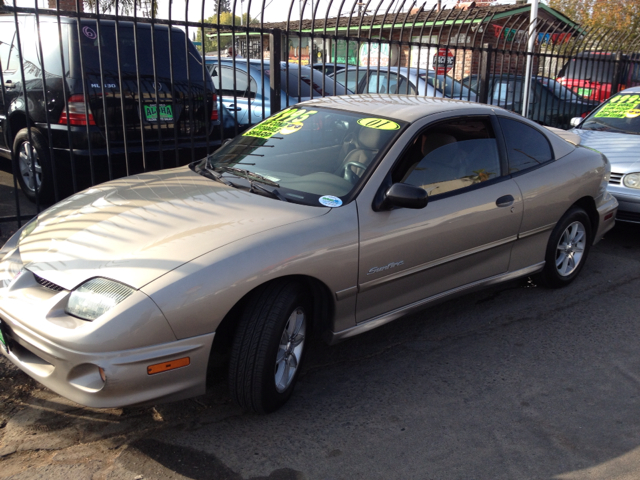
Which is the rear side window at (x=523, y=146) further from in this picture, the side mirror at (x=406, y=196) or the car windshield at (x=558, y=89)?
the car windshield at (x=558, y=89)

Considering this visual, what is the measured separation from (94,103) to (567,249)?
14.6 ft

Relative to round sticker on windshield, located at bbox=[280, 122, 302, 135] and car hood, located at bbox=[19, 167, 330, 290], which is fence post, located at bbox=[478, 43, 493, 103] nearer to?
round sticker on windshield, located at bbox=[280, 122, 302, 135]

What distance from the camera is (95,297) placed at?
8.53 feet

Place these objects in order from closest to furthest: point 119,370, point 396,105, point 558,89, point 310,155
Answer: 1. point 119,370
2. point 310,155
3. point 396,105
4. point 558,89

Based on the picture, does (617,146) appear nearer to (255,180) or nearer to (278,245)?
(255,180)

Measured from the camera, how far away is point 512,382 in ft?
11.6

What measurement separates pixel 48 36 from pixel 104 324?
4204 millimetres

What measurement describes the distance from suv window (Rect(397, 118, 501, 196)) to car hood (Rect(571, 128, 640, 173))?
9.31 feet

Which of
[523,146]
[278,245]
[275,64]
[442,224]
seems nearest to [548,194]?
[523,146]

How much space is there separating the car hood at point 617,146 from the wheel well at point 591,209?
1.44 meters

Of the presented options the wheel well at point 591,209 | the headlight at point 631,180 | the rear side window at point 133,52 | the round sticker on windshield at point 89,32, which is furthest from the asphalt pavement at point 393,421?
the round sticker on windshield at point 89,32

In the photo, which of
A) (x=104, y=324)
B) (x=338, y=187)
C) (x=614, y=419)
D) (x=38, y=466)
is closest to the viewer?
(x=104, y=324)

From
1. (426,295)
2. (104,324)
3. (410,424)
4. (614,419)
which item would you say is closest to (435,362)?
(426,295)

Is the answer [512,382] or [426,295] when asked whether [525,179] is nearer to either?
[426,295]
